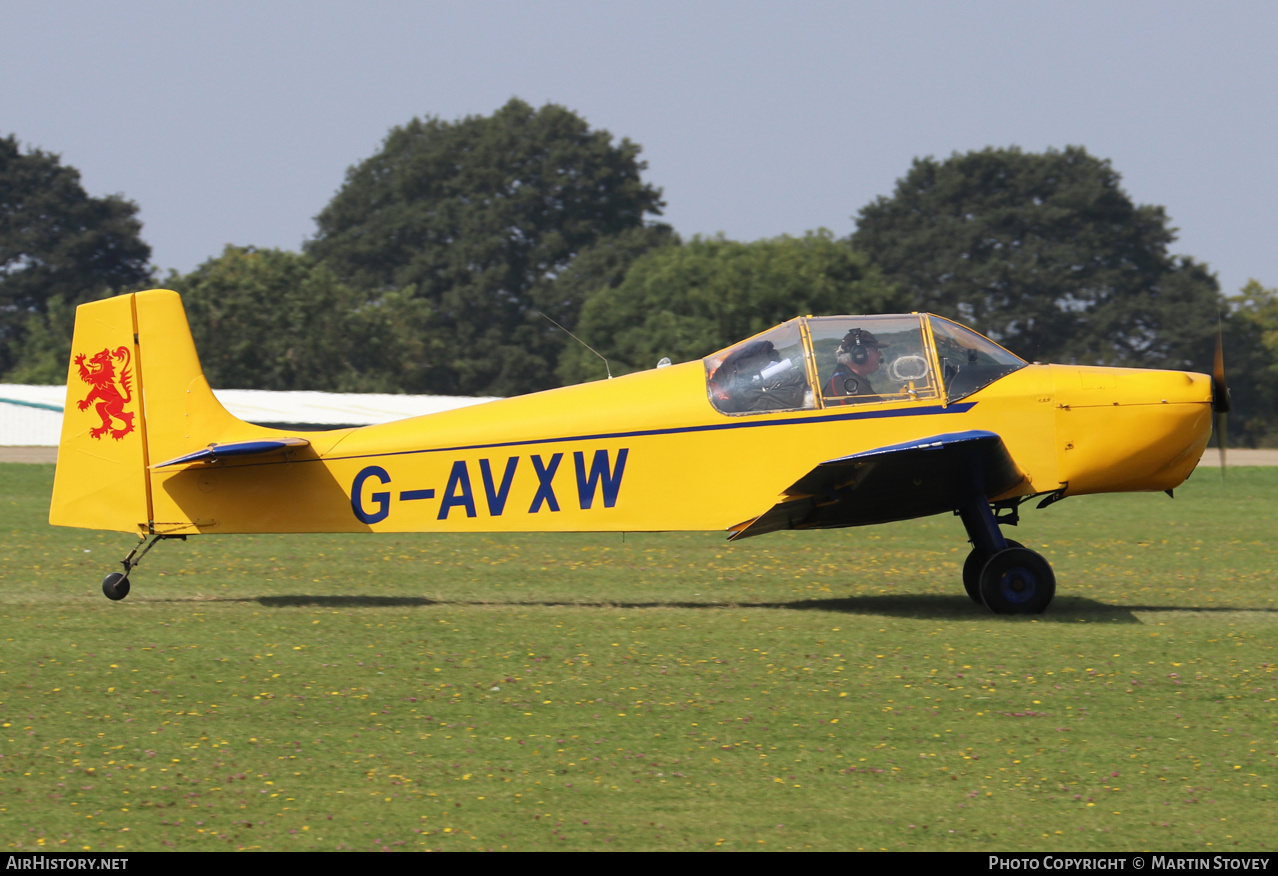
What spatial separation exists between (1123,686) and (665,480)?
3639 millimetres

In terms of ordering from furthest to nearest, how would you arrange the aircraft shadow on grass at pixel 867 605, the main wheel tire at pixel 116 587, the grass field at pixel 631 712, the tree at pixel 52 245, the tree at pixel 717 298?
the tree at pixel 52 245 → the tree at pixel 717 298 → the main wheel tire at pixel 116 587 → the aircraft shadow on grass at pixel 867 605 → the grass field at pixel 631 712

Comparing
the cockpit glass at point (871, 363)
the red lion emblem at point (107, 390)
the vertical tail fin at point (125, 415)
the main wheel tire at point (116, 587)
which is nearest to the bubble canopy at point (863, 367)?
the cockpit glass at point (871, 363)

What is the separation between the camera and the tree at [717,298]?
5178 centimetres

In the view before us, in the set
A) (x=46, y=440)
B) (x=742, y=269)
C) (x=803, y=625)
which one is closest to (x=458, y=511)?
(x=803, y=625)

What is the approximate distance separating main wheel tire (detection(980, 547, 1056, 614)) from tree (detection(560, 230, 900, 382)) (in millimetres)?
39152

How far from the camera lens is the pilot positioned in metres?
9.71

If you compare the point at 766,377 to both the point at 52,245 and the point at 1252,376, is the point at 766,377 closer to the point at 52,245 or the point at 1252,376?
the point at 1252,376

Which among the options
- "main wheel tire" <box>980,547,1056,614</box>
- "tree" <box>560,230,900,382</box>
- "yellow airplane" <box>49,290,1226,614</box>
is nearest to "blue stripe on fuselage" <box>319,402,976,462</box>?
"yellow airplane" <box>49,290,1226,614</box>

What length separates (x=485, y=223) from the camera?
78375 millimetres

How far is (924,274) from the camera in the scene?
2778 inches

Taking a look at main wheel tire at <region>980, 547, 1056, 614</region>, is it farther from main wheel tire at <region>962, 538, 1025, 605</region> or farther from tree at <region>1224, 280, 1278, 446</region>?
tree at <region>1224, 280, 1278, 446</region>

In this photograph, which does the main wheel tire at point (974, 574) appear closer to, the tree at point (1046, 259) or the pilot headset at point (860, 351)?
the pilot headset at point (860, 351)

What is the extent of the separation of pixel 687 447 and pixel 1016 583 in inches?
107

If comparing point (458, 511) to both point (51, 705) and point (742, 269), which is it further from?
point (742, 269)
